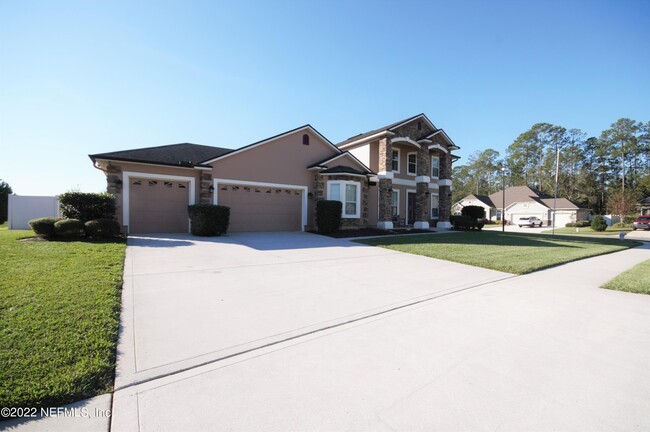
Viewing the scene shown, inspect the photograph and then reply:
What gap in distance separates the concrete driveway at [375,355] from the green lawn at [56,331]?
21 cm

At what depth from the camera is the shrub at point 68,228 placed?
8984 millimetres

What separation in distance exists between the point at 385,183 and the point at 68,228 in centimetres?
1422

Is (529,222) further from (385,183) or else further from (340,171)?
(340,171)

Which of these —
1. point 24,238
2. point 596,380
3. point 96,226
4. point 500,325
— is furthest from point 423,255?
point 24,238

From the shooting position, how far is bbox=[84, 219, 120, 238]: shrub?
30.3ft

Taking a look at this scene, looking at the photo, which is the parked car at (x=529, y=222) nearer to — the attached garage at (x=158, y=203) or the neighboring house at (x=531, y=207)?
the neighboring house at (x=531, y=207)

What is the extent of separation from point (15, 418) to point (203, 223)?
9711 millimetres

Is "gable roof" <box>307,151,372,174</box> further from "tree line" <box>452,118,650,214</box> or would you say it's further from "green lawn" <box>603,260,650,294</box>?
"tree line" <box>452,118,650,214</box>

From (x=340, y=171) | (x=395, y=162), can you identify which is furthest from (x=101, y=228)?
(x=395, y=162)

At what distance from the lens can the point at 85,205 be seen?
32.8 ft

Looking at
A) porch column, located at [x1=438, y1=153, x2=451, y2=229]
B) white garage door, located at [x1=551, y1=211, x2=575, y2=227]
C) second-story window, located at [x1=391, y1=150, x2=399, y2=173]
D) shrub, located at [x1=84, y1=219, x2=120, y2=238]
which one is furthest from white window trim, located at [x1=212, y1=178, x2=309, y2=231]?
white garage door, located at [x1=551, y1=211, x2=575, y2=227]

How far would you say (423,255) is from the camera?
29.3ft

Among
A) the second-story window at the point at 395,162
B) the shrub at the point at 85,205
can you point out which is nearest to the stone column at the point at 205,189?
the shrub at the point at 85,205

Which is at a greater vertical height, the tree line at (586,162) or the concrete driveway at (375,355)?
the tree line at (586,162)
